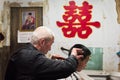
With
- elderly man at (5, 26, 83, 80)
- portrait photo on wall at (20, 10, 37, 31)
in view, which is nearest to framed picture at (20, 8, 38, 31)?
portrait photo on wall at (20, 10, 37, 31)

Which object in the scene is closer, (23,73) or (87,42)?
(23,73)

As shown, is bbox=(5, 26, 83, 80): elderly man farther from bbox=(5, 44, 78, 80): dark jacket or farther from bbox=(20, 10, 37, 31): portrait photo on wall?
bbox=(20, 10, 37, 31): portrait photo on wall

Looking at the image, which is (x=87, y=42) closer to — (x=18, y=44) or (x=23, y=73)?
(x=18, y=44)

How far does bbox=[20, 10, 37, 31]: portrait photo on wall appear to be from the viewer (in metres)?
5.14

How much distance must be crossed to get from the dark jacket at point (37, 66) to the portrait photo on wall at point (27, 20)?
2.89 m

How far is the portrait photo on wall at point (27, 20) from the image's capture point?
16.9 ft

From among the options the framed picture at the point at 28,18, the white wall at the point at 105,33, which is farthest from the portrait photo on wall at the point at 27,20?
the white wall at the point at 105,33

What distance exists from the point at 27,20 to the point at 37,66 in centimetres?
312

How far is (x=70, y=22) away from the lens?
502cm

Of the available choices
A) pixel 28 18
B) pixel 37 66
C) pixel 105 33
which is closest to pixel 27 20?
pixel 28 18

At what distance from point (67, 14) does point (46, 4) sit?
1.57ft

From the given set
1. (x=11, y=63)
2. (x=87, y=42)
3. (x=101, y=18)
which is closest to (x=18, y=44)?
(x=87, y=42)

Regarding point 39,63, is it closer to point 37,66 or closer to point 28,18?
point 37,66

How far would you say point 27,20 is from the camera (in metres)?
5.15
